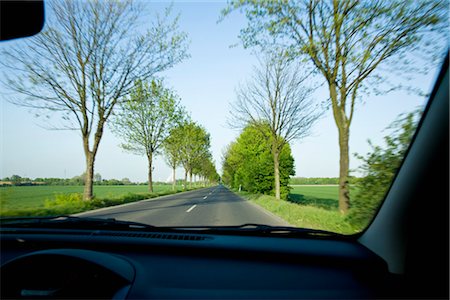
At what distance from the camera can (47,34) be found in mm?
13023

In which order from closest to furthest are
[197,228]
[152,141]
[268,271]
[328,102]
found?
[268,271]
[197,228]
[328,102]
[152,141]

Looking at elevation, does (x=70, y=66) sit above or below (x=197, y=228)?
above

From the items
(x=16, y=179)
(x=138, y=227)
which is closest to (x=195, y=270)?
(x=138, y=227)

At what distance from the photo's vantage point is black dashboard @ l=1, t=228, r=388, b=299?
165 cm

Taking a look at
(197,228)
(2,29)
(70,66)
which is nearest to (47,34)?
(70,66)

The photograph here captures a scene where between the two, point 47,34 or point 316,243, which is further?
point 47,34

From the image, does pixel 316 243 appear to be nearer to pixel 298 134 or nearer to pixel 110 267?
pixel 110 267

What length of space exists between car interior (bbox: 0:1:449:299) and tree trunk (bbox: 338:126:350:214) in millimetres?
4329

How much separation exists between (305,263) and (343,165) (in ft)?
20.5

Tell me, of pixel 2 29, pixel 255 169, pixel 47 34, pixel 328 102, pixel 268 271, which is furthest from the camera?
pixel 255 169

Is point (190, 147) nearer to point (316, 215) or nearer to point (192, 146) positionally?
point (192, 146)

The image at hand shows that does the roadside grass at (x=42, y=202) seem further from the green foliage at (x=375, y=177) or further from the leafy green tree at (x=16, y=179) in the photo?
the green foliage at (x=375, y=177)

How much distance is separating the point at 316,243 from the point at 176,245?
4.19ft

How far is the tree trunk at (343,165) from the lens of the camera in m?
6.20
